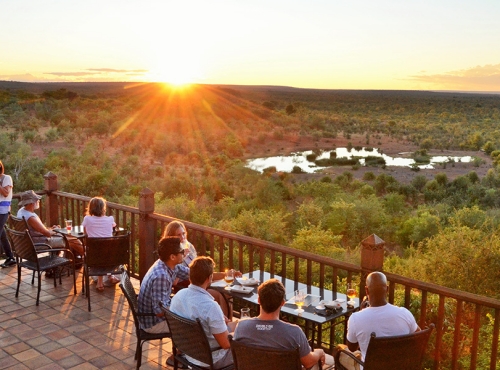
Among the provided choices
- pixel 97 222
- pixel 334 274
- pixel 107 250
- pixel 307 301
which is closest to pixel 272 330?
pixel 307 301

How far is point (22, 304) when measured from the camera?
246 inches

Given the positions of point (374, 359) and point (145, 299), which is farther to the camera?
point (145, 299)

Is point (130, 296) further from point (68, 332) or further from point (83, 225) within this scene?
point (83, 225)

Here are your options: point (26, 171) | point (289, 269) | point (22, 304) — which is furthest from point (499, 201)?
point (22, 304)

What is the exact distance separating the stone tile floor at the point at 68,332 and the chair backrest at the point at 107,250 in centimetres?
54

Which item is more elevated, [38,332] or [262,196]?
[38,332]

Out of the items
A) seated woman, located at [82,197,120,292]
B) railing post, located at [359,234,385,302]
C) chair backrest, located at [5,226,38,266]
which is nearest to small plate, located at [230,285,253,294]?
railing post, located at [359,234,385,302]

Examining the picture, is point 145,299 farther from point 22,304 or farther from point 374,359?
Answer: point 22,304

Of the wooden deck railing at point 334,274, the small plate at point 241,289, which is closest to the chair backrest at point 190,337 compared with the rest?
the small plate at point 241,289

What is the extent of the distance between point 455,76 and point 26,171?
63369 millimetres

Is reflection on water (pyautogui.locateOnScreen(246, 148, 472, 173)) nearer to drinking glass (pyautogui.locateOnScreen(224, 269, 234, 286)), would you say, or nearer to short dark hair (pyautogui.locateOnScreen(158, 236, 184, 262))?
drinking glass (pyautogui.locateOnScreen(224, 269, 234, 286))

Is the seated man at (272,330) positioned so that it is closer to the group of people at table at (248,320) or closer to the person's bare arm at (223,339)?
the group of people at table at (248,320)

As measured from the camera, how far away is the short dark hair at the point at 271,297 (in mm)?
3168

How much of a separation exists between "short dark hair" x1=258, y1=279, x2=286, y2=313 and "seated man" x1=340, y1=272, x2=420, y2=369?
2.08 feet
